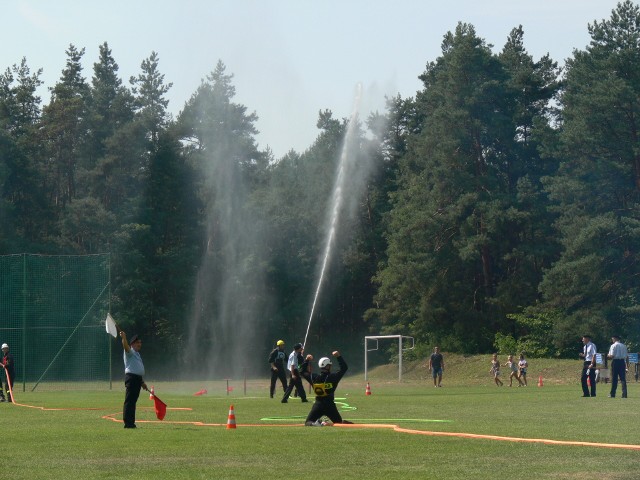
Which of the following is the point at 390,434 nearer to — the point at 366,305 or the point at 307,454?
the point at 307,454

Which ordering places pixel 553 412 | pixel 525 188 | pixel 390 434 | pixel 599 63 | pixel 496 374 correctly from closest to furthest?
pixel 390 434
pixel 553 412
pixel 496 374
pixel 599 63
pixel 525 188

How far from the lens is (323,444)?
16734mm

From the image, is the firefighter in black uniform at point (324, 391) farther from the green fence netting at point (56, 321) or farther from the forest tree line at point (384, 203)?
the forest tree line at point (384, 203)

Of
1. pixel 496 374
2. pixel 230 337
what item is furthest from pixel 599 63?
pixel 230 337

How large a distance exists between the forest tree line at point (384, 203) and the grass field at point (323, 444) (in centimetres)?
3907

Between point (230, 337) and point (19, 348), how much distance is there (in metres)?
32.3

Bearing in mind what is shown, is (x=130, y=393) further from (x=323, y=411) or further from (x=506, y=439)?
(x=506, y=439)

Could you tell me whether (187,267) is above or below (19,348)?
above

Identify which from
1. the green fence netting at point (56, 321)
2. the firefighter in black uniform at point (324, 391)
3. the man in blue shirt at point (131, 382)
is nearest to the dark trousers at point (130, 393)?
the man in blue shirt at point (131, 382)

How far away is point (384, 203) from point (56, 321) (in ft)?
141

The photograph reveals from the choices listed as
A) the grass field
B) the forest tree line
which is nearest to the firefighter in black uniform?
the grass field

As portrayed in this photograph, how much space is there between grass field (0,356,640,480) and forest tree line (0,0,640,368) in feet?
128

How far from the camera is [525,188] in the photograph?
73062 millimetres

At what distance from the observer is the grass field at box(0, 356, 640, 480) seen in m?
13.5
